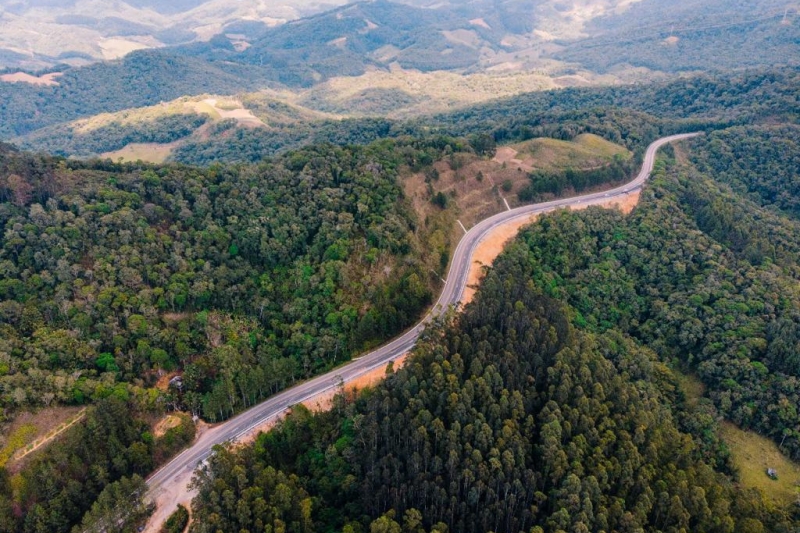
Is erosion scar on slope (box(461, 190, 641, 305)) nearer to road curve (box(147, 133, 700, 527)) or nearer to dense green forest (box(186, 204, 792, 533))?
road curve (box(147, 133, 700, 527))

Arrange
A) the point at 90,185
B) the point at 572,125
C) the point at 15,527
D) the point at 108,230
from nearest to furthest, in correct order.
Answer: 1. the point at 15,527
2. the point at 108,230
3. the point at 90,185
4. the point at 572,125

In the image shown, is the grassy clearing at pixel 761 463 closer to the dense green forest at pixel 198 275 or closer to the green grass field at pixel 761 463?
the green grass field at pixel 761 463

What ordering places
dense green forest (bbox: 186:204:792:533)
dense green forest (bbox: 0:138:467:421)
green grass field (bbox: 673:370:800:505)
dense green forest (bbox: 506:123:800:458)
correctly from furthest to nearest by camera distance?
dense green forest (bbox: 506:123:800:458) < dense green forest (bbox: 0:138:467:421) < green grass field (bbox: 673:370:800:505) < dense green forest (bbox: 186:204:792:533)

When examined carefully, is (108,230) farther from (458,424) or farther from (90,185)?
(458,424)

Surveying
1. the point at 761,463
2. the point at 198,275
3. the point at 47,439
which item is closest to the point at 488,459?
the point at 761,463

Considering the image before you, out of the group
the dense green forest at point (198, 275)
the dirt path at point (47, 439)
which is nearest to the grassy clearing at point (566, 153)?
the dense green forest at point (198, 275)

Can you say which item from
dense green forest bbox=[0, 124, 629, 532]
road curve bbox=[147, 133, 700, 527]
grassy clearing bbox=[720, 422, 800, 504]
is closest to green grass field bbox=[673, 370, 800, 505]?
grassy clearing bbox=[720, 422, 800, 504]

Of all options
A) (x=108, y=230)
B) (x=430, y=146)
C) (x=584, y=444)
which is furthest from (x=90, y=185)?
(x=584, y=444)
